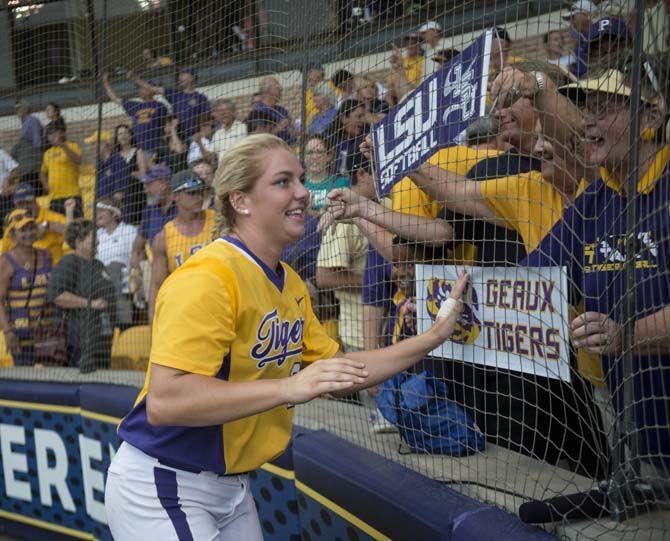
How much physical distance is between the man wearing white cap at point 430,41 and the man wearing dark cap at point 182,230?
193 cm

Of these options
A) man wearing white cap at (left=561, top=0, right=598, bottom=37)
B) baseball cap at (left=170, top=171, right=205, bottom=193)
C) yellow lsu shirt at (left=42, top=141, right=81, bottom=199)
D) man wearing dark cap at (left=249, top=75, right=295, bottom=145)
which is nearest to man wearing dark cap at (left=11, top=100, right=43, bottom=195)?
yellow lsu shirt at (left=42, top=141, right=81, bottom=199)

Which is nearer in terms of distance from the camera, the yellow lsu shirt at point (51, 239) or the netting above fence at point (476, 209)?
the netting above fence at point (476, 209)

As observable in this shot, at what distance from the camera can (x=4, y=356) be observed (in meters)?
6.21

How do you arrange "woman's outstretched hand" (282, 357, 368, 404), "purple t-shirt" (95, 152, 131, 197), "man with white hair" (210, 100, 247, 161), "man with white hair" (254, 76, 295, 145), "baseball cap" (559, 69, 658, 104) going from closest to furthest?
"woman's outstretched hand" (282, 357, 368, 404) → "baseball cap" (559, 69, 658, 104) → "man with white hair" (254, 76, 295, 145) → "man with white hair" (210, 100, 247, 161) → "purple t-shirt" (95, 152, 131, 197)

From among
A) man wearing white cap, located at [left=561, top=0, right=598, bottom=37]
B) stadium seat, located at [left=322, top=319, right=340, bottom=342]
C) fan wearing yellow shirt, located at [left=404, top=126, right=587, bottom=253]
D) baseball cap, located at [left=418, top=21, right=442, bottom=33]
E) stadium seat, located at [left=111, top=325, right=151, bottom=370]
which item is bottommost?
stadium seat, located at [left=111, top=325, right=151, bottom=370]

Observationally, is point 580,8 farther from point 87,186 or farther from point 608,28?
point 87,186

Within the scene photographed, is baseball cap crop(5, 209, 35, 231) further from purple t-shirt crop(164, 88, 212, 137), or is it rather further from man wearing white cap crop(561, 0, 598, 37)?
man wearing white cap crop(561, 0, 598, 37)

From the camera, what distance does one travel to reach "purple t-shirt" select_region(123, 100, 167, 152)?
520cm

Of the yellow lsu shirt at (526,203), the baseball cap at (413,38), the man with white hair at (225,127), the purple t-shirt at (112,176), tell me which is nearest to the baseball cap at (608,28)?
the yellow lsu shirt at (526,203)

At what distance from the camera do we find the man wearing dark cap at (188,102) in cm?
481

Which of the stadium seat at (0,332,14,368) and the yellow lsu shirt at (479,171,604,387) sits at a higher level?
the yellow lsu shirt at (479,171,604,387)

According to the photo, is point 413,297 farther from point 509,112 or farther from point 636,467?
point 636,467

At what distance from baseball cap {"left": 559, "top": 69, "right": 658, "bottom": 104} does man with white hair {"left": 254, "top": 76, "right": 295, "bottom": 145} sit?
1.80 metres

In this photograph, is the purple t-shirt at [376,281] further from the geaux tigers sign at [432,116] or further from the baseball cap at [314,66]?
the baseball cap at [314,66]
